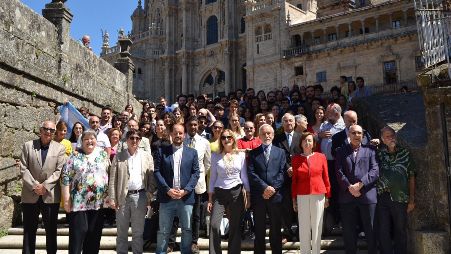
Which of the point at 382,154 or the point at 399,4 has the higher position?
the point at 399,4

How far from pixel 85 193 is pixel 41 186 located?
0.65 metres

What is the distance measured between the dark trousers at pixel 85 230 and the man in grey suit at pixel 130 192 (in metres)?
0.28

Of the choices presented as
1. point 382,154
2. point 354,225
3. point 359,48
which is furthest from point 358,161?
point 359,48

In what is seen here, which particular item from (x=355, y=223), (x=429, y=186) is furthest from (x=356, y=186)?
(x=429, y=186)

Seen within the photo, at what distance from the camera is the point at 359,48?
30.2 m

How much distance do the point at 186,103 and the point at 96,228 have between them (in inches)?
232

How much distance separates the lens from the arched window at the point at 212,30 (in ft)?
155

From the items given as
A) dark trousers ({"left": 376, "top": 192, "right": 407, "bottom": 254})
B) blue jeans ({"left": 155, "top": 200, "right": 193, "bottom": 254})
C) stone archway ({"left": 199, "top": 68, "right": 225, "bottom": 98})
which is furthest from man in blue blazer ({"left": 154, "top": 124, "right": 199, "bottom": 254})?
stone archway ({"left": 199, "top": 68, "right": 225, "bottom": 98})

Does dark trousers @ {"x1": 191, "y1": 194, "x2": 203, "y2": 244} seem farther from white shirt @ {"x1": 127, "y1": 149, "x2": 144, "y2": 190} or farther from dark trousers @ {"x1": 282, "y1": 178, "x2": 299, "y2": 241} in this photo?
dark trousers @ {"x1": 282, "y1": 178, "x2": 299, "y2": 241}

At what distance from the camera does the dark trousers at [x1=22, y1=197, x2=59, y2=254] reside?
5816mm

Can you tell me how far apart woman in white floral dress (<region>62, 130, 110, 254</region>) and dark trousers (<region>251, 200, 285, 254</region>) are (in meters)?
2.19

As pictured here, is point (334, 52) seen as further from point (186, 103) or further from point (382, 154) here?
point (382, 154)

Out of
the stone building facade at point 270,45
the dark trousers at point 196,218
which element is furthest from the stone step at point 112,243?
the stone building facade at point 270,45

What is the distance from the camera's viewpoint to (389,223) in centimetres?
560
